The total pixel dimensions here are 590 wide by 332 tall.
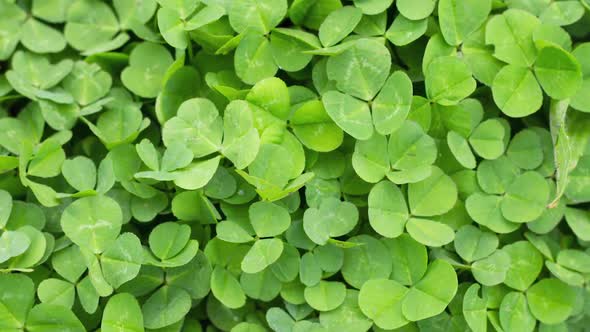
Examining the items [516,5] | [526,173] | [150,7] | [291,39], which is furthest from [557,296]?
[150,7]

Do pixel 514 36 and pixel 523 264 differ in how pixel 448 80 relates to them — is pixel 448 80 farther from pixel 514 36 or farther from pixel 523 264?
pixel 523 264

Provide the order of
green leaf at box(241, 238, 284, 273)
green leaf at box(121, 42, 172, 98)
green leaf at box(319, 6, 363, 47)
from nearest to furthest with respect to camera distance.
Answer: green leaf at box(241, 238, 284, 273) < green leaf at box(319, 6, 363, 47) < green leaf at box(121, 42, 172, 98)

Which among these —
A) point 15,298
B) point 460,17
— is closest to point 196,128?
point 15,298

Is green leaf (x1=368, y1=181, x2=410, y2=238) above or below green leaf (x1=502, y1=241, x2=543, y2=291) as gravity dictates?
above

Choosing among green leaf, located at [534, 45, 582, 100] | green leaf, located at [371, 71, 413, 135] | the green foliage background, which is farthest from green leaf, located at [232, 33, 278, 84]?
green leaf, located at [534, 45, 582, 100]

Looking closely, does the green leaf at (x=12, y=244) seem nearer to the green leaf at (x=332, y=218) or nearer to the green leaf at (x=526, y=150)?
the green leaf at (x=332, y=218)

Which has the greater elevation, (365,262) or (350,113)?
(350,113)

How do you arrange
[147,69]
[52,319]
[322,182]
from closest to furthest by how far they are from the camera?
[52,319], [322,182], [147,69]

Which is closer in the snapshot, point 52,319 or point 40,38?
point 52,319

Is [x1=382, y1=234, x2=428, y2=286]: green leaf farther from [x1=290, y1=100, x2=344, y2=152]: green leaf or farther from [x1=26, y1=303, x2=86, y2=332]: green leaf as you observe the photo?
[x1=26, y1=303, x2=86, y2=332]: green leaf
